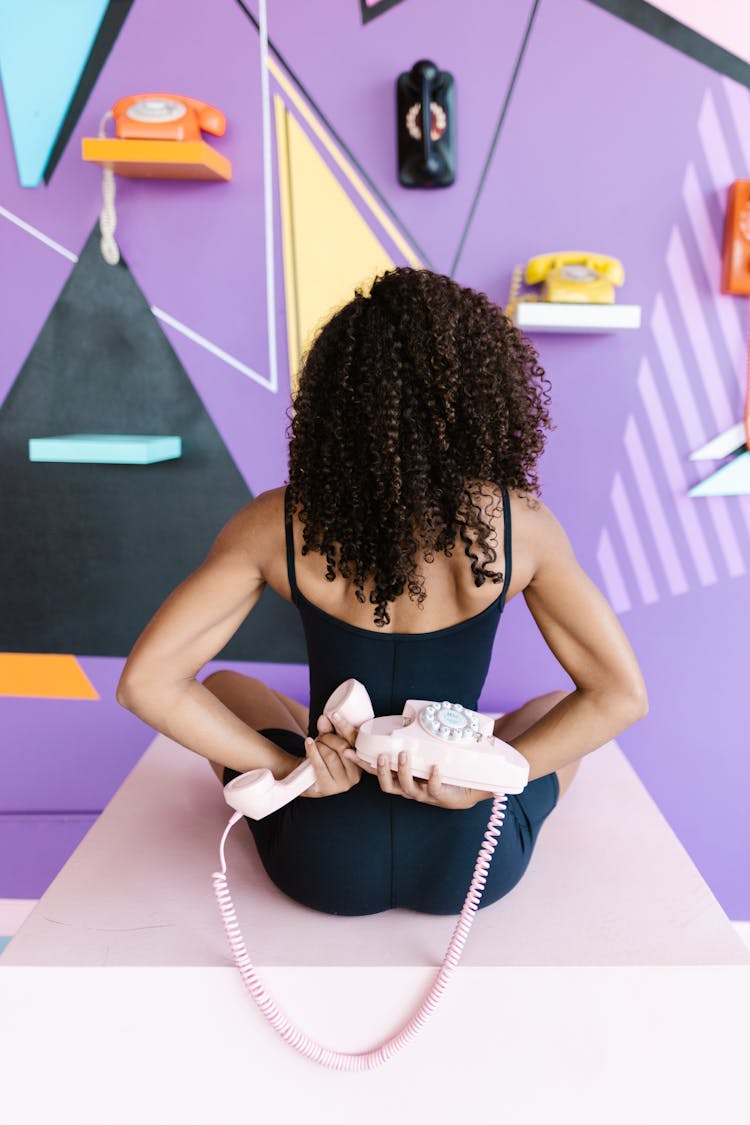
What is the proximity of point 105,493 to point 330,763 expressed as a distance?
1109mm

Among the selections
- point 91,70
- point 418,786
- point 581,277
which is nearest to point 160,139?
point 91,70

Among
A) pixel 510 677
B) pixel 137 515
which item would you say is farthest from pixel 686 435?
pixel 137 515

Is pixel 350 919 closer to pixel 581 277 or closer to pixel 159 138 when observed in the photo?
pixel 581 277

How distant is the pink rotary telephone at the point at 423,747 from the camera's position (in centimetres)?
117

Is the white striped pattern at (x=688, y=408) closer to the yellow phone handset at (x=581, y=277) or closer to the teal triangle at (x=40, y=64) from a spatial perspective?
the yellow phone handset at (x=581, y=277)

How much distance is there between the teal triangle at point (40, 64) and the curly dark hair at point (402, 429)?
1.12 m

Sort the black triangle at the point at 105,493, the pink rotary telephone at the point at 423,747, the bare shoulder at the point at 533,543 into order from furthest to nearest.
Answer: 1. the black triangle at the point at 105,493
2. the bare shoulder at the point at 533,543
3. the pink rotary telephone at the point at 423,747

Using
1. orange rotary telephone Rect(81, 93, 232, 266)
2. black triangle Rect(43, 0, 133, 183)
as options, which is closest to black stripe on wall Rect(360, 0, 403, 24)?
orange rotary telephone Rect(81, 93, 232, 266)

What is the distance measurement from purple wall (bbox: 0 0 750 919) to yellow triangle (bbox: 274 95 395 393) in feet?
0.19

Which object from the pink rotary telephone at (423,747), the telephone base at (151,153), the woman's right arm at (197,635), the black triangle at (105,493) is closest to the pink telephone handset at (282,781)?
the pink rotary telephone at (423,747)

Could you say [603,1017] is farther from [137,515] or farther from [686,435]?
[137,515]

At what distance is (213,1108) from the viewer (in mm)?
1227

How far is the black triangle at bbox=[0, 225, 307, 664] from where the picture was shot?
2.03 metres

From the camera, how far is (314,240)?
198cm
